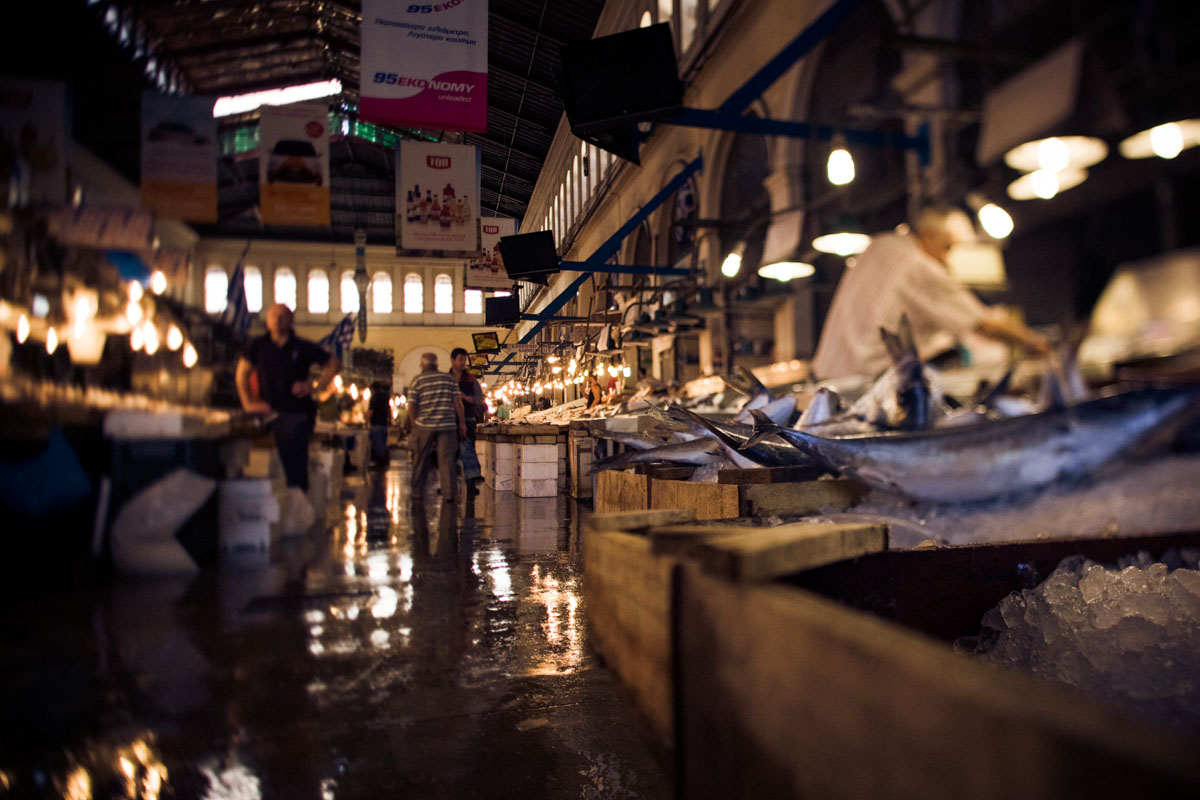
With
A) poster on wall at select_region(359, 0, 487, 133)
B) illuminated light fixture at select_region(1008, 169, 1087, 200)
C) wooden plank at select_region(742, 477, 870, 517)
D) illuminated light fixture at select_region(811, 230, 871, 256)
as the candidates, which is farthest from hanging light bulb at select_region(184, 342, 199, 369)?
illuminated light fixture at select_region(811, 230, 871, 256)

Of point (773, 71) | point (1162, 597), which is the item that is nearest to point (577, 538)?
point (1162, 597)

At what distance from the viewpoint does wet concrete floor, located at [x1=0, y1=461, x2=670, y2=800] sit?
148 centimetres

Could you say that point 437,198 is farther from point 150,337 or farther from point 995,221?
point 995,221

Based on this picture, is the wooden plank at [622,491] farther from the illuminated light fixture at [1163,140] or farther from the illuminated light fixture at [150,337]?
the illuminated light fixture at [150,337]

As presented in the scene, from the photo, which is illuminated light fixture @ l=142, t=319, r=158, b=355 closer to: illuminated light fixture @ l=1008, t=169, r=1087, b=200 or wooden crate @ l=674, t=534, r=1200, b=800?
wooden crate @ l=674, t=534, r=1200, b=800

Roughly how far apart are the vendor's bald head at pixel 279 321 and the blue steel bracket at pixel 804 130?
324cm

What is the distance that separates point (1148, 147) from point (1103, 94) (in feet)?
0.91

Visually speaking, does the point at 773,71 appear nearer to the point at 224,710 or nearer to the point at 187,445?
the point at 187,445

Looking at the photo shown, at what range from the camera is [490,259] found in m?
9.16

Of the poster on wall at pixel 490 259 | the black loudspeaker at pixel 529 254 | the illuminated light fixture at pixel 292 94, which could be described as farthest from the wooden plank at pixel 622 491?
the illuminated light fixture at pixel 292 94

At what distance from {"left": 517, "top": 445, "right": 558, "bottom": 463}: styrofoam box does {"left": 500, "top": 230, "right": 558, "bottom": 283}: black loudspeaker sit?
229 centimetres

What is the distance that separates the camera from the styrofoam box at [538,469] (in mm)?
7973

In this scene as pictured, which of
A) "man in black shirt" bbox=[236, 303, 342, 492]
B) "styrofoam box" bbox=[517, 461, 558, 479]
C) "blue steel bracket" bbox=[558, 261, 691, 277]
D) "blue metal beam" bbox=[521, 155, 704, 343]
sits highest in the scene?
"blue metal beam" bbox=[521, 155, 704, 343]

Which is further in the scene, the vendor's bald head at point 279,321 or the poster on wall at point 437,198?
the poster on wall at point 437,198
